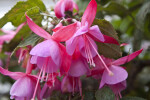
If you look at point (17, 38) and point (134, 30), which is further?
point (134, 30)

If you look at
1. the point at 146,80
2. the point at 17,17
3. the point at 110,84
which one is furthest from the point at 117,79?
the point at 146,80

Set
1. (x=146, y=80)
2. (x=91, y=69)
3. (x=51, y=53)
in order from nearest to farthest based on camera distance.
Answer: (x=51, y=53) < (x=91, y=69) < (x=146, y=80)

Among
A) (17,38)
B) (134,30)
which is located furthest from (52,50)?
(134,30)

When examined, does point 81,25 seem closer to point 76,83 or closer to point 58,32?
point 58,32

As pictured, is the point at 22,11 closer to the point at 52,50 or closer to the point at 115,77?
the point at 52,50

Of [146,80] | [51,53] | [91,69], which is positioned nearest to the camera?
[51,53]

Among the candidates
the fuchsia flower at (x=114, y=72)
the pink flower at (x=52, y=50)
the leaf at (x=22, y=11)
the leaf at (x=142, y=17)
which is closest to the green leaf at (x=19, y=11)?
the leaf at (x=22, y=11)
